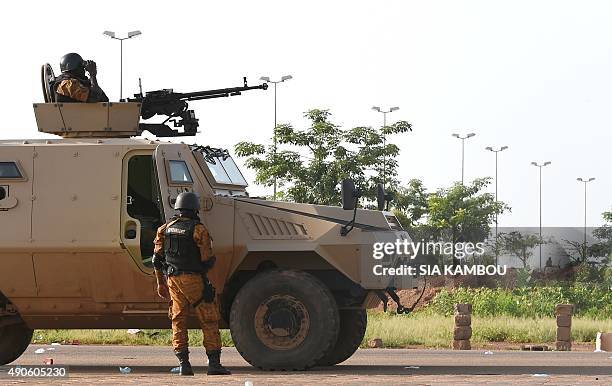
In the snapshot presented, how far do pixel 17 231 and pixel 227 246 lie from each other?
224 cm

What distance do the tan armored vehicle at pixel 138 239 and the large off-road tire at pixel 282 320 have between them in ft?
0.05

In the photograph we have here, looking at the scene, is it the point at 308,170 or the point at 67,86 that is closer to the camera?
the point at 67,86

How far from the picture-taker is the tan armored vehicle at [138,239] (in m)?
14.6

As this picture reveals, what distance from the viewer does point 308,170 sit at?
164 ft

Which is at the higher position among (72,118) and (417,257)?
(72,118)

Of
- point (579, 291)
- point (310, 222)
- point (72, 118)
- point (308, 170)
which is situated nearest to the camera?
point (310, 222)

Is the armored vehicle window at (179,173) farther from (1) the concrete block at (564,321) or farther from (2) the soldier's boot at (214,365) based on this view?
(1) the concrete block at (564,321)

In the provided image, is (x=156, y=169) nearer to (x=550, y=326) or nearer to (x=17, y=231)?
(x=17, y=231)

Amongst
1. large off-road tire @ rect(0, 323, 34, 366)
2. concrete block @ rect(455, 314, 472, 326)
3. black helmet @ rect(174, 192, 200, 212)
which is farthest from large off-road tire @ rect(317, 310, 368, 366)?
concrete block @ rect(455, 314, 472, 326)

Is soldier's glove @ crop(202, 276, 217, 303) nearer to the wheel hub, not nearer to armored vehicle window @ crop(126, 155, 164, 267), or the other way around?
the wheel hub

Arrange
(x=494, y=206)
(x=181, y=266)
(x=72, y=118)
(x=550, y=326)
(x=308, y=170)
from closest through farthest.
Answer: (x=181, y=266)
(x=72, y=118)
(x=550, y=326)
(x=308, y=170)
(x=494, y=206)

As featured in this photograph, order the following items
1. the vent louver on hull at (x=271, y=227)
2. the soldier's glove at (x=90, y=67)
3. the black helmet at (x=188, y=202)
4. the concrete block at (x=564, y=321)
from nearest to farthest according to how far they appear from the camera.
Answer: the black helmet at (x=188, y=202) < the vent louver on hull at (x=271, y=227) < the soldier's glove at (x=90, y=67) < the concrete block at (x=564, y=321)

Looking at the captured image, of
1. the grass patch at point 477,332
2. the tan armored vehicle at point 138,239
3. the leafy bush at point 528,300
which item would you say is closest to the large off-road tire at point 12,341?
the tan armored vehicle at point 138,239

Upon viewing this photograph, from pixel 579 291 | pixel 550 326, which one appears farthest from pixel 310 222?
pixel 579 291
